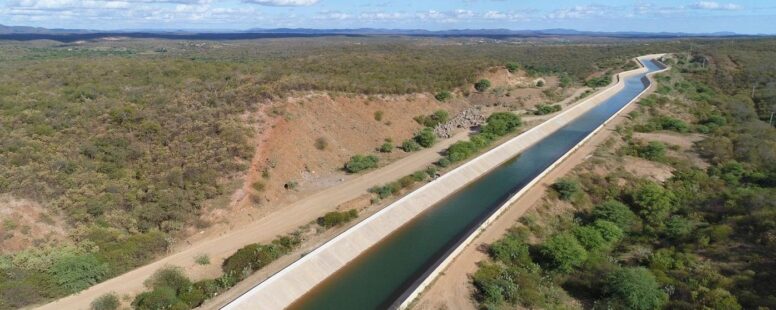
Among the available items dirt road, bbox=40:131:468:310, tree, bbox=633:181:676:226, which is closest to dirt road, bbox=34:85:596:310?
dirt road, bbox=40:131:468:310

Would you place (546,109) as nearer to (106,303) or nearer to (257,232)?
(257,232)

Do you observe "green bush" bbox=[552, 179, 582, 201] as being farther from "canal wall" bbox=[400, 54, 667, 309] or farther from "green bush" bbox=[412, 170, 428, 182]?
"green bush" bbox=[412, 170, 428, 182]

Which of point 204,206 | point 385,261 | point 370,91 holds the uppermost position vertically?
point 370,91

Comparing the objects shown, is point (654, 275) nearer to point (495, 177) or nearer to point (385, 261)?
point (385, 261)

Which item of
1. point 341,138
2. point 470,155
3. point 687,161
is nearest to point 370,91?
point 341,138

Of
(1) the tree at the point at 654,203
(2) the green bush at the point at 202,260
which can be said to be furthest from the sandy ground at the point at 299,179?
(1) the tree at the point at 654,203

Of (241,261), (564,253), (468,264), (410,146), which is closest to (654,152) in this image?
(410,146)

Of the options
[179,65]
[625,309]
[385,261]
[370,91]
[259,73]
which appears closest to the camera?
[625,309]
